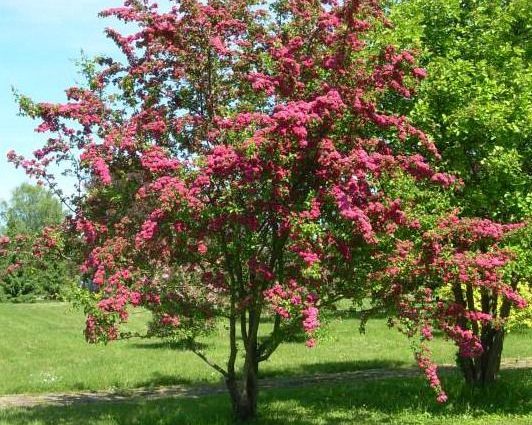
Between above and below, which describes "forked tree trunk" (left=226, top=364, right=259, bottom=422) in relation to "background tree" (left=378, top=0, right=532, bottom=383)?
below

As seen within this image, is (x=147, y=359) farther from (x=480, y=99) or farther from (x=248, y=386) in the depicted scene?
(x=480, y=99)

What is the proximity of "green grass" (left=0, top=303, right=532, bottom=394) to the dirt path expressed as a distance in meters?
0.54

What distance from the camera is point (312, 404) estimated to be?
1242cm

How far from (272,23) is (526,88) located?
4416 millimetres

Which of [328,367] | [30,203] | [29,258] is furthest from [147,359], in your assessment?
[30,203]

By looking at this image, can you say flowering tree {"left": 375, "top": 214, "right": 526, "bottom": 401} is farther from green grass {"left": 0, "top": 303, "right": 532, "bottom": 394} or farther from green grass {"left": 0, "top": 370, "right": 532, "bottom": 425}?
green grass {"left": 0, "top": 370, "right": 532, "bottom": 425}

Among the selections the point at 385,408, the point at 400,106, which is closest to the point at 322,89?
the point at 400,106

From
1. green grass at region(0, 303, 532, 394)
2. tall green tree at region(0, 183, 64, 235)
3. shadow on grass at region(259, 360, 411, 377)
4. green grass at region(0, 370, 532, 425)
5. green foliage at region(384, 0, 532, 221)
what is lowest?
green grass at region(0, 370, 532, 425)

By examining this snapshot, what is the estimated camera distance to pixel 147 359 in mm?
18984

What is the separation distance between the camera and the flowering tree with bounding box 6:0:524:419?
26.6 ft

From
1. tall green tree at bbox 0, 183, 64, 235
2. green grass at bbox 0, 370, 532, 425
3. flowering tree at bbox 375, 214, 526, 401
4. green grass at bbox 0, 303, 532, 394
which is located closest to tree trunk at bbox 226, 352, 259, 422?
green grass at bbox 0, 370, 532, 425

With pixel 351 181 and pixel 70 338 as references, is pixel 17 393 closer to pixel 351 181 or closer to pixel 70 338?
pixel 351 181

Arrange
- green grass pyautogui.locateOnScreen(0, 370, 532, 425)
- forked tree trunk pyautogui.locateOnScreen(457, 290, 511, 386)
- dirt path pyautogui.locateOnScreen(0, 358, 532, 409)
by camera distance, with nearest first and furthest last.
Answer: green grass pyautogui.locateOnScreen(0, 370, 532, 425)
forked tree trunk pyautogui.locateOnScreen(457, 290, 511, 386)
dirt path pyautogui.locateOnScreen(0, 358, 532, 409)

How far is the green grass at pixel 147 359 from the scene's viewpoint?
15.4 meters
